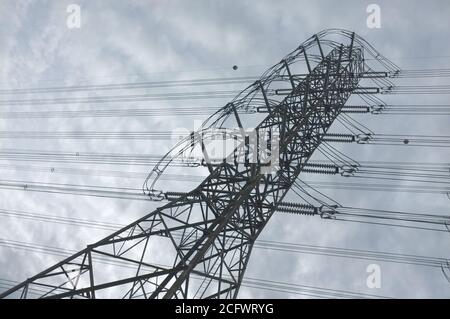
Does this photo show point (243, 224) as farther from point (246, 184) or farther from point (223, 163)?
point (223, 163)

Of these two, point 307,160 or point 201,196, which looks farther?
point 307,160

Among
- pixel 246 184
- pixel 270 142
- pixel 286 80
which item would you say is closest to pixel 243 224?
pixel 246 184

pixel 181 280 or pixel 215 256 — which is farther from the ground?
pixel 215 256
